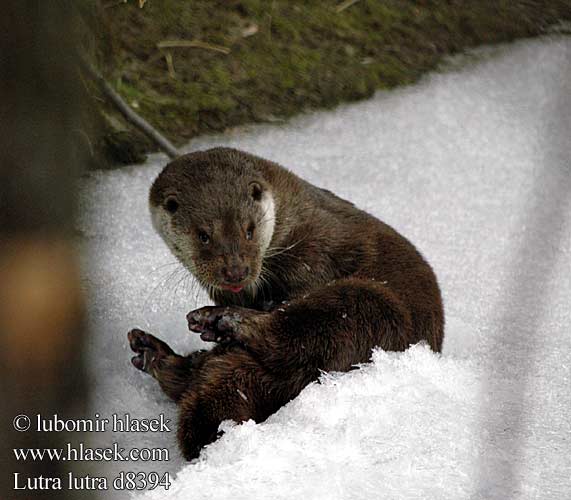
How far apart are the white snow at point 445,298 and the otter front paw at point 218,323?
28 cm

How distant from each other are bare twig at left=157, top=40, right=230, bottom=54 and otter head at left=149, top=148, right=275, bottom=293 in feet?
5.97

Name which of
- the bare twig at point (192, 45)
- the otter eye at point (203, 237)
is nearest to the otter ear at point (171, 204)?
the otter eye at point (203, 237)

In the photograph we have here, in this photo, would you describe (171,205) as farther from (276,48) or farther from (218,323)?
(276,48)

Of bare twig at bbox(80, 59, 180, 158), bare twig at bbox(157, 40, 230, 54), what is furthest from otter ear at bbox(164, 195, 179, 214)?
bare twig at bbox(157, 40, 230, 54)

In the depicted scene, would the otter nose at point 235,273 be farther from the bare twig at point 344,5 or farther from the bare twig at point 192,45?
the bare twig at point 344,5

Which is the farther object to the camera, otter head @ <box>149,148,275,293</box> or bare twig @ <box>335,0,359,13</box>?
bare twig @ <box>335,0,359,13</box>

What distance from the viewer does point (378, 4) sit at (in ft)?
16.6

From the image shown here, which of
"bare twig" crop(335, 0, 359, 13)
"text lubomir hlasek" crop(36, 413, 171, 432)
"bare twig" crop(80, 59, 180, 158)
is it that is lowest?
"text lubomir hlasek" crop(36, 413, 171, 432)

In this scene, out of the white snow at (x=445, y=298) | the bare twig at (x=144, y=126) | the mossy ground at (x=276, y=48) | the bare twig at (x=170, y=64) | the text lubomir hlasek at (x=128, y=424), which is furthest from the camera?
the bare twig at (x=170, y=64)

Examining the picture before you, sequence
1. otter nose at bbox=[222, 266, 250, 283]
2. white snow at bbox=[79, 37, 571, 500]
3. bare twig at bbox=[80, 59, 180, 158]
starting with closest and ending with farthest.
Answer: white snow at bbox=[79, 37, 571, 500]
otter nose at bbox=[222, 266, 250, 283]
bare twig at bbox=[80, 59, 180, 158]

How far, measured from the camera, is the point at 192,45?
15.3 ft

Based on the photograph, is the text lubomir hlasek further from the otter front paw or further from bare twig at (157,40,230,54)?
bare twig at (157,40,230,54)

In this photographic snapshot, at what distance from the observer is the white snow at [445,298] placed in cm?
207

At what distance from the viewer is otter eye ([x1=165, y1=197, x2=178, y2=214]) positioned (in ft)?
9.41
